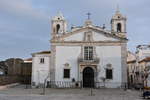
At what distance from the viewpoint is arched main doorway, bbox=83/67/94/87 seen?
35.2 m

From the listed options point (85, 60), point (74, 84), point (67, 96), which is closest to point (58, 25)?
point (85, 60)

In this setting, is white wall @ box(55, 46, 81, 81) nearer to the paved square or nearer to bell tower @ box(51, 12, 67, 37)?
bell tower @ box(51, 12, 67, 37)

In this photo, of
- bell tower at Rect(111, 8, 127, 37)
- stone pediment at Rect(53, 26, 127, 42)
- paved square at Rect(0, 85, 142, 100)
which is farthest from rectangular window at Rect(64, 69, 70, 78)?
paved square at Rect(0, 85, 142, 100)

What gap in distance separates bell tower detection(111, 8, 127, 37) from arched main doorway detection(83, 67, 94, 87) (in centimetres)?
698

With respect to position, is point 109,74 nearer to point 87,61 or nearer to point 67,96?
point 87,61

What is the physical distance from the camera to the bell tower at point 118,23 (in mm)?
36781

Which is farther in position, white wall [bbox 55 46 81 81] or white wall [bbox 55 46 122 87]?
white wall [bbox 55 46 81 81]

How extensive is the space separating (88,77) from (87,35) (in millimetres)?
6211

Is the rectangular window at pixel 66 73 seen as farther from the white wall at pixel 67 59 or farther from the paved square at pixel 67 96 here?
the paved square at pixel 67 96

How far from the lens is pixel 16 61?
4719cm

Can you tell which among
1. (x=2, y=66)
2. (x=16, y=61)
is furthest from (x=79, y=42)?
(x=2, y=66)

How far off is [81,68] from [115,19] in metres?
9.40

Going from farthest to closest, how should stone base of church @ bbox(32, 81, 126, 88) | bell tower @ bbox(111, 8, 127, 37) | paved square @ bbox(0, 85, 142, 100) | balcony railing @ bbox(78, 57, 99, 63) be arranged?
bell tower @ bbox(111, 8, 127, 37), balcony railing @ bbox(78, 57, 99, 63), stone base of church @ bbox(32, 81, 126, 88), paved square @ bbox(0, 85, 142, 100)

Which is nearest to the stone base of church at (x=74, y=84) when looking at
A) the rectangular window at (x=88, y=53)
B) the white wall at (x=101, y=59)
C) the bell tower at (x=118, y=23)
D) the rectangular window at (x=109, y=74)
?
the white wall at (x=101, y=59)
